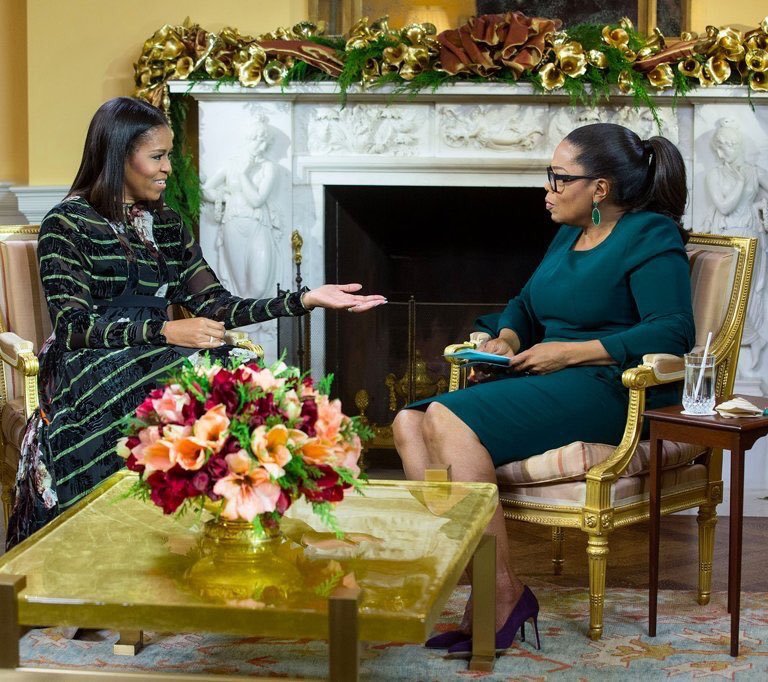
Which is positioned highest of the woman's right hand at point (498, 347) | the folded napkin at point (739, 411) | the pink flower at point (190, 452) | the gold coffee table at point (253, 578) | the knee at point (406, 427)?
the pink flower at point (190, 452)

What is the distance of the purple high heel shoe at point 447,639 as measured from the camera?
9.17ft

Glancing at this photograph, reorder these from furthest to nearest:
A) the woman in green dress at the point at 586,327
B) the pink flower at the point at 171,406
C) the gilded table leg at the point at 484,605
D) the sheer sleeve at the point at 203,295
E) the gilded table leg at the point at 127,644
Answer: the sheer sleeve at the point at 203,295 < the woman in green dress at the point at 586,327 < the gilded table leg at the point at 127,644 < the gilded table leg at the point at 484,605 < the pink flower at the point at 171,406

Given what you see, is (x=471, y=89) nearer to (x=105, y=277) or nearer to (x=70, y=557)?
(x=105, y=277)

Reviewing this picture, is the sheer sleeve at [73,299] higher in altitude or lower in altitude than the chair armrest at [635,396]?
higher

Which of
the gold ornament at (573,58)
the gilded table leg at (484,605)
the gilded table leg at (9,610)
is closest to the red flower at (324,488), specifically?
the gilded table leg at (9,610)

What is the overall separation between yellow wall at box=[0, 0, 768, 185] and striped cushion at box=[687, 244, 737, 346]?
5.84 feet

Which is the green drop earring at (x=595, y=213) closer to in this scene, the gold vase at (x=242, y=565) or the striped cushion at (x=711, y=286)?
the striped cushion at (x=711, y=286)

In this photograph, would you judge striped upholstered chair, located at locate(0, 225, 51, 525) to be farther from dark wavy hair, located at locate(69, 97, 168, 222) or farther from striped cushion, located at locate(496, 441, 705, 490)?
striped cushion, located at locate(496, 441, 705, 490)

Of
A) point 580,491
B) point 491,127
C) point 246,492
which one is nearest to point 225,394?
point 246,492

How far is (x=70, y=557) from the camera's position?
2.11m

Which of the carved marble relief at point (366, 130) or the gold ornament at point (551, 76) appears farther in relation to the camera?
the carved marble relief at point (366, 130)

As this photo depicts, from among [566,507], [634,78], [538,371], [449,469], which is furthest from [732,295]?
[634,78]

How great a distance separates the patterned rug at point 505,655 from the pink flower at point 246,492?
0.78 m

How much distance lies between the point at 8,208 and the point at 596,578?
125 inches
